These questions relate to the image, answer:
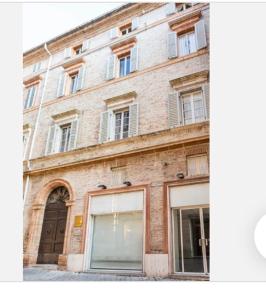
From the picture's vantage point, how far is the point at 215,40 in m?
2.67

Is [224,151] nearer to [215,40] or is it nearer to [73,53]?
[215,40]

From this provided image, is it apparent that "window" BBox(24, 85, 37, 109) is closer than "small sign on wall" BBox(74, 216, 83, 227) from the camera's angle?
No

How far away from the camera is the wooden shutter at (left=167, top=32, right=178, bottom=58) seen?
13.2ft

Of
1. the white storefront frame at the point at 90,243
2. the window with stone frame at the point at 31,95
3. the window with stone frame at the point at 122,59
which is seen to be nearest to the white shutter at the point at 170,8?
the window with stone frame at the point at 122,59

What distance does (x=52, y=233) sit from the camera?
3.65m

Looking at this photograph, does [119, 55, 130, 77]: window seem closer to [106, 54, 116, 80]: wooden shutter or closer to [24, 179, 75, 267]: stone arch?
[106, 54, 116, 80]: wooden shutter

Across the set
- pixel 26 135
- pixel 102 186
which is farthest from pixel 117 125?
pixel 26 135

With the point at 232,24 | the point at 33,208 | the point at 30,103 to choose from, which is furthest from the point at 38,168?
the point at 232,24

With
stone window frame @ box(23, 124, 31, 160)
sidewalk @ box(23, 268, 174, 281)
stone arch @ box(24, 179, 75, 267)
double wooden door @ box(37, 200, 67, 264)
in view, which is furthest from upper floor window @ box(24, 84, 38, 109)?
sidewalk @ box(23, 268, 174, 281)

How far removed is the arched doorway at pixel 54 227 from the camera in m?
3.48

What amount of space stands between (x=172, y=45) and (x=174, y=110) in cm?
115

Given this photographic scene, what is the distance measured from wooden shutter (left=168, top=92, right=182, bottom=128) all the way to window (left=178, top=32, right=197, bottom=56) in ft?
2.34

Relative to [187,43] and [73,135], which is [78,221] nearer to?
[73,135]

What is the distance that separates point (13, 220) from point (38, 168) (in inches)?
53.9
